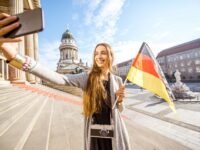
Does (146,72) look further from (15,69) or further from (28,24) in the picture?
(15,69)

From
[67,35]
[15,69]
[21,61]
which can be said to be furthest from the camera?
[67,35]

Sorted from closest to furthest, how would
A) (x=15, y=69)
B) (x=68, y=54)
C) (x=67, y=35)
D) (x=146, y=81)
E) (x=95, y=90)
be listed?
(x=95, y=90), (x=146, y=81), (x=15, y=69), (x=68, y=54), (x=67, y=35)

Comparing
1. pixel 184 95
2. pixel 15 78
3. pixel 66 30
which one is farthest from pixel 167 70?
pixel 15 78

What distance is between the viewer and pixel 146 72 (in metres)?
1.99

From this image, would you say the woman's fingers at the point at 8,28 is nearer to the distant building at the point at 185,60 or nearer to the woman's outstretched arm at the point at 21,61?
the woman's outstretched arm at the point at 21,61

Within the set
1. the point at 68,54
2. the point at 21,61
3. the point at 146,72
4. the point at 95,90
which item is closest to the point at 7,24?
the point at 21,61

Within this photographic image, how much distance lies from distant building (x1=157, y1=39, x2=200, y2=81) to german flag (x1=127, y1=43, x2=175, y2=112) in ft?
186

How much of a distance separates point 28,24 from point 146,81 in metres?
1.61

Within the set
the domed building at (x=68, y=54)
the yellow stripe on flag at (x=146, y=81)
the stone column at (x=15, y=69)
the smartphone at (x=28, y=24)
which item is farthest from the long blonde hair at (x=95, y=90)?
the domed building at (x=68, y=54)

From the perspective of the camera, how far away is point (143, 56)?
1973 millimetres

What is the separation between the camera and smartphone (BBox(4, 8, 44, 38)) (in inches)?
30.2

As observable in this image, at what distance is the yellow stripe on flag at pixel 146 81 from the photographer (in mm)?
1879

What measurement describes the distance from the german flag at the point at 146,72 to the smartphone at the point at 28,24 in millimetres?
1416

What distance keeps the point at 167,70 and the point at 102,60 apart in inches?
2564
